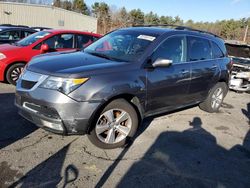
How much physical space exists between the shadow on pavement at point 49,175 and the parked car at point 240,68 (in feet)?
24.0

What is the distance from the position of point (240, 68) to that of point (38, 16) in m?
29.6

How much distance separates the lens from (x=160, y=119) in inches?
237

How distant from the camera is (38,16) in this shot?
3472 centimetres

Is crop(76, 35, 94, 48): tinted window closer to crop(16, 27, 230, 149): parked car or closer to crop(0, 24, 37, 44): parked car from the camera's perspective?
crop(0, 24, 37, 44): parked car

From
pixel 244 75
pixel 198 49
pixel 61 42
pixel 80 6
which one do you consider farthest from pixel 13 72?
pixel 80 6

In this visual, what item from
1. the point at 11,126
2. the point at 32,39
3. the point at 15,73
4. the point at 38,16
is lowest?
the point at 11,126

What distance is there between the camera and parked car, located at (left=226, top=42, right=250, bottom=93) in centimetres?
965

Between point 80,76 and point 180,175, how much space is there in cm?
187

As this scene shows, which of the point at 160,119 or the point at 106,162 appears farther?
the point at 160,119

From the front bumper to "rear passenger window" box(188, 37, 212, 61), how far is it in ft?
8.27

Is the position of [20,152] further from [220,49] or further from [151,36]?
[220,49]

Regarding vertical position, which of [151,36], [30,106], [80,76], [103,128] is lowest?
[103,128]

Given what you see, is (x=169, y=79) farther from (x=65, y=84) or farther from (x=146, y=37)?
(x=65, y=84)

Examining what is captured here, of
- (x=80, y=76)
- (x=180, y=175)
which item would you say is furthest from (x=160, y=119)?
(x=80, y=76)
